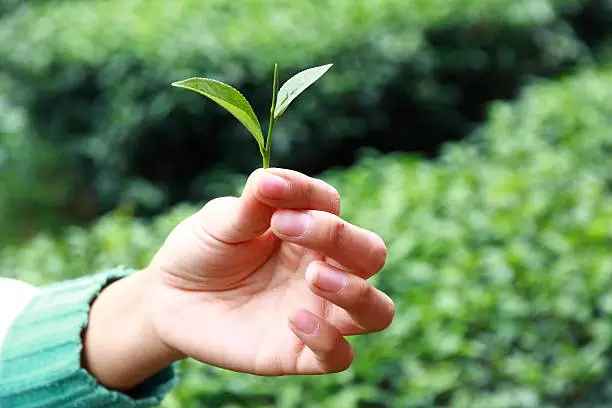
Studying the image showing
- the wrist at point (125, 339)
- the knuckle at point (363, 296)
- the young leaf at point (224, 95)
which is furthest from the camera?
the wrist at point (125, 339)

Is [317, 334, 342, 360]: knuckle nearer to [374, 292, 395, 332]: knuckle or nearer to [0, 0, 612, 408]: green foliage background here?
[374, 292, 395, 332]: knuckle

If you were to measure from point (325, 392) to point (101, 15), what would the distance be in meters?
3.55

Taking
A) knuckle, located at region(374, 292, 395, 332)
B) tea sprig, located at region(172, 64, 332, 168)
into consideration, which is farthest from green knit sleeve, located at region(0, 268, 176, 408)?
tea sprig, located at region(172, 64, 332, 168)

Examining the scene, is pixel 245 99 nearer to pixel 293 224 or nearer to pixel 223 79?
pixel 293 224

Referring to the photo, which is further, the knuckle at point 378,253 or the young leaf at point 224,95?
the knuckle at point 378,253

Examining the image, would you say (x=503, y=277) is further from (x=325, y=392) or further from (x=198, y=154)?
(x=198, y=154)

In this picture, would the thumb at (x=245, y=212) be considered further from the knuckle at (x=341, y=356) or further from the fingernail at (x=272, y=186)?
the knuckle at (x=341, y=356)

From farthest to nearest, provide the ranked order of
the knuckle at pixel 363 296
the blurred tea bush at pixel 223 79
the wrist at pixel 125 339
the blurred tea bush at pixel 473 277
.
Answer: the blurred tea bush at pixel 223 79 → the blurred tea bush at pixel 473 277 → the wrist at pixel 125 339 → the knuckle at pixel 363 296

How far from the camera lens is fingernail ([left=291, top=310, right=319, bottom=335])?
114 cm

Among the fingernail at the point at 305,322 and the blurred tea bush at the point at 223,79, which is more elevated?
the fingernail at the point at 305,322

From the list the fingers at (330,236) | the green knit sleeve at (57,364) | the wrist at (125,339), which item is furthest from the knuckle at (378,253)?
the green knit sleeve at (57,364)

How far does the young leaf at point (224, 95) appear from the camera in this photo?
1.01m

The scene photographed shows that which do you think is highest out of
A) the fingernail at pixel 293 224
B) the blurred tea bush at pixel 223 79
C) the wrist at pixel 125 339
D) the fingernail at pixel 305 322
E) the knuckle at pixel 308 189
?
the knuckle at pixel 308 189

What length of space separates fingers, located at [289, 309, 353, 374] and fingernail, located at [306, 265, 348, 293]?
63mm
